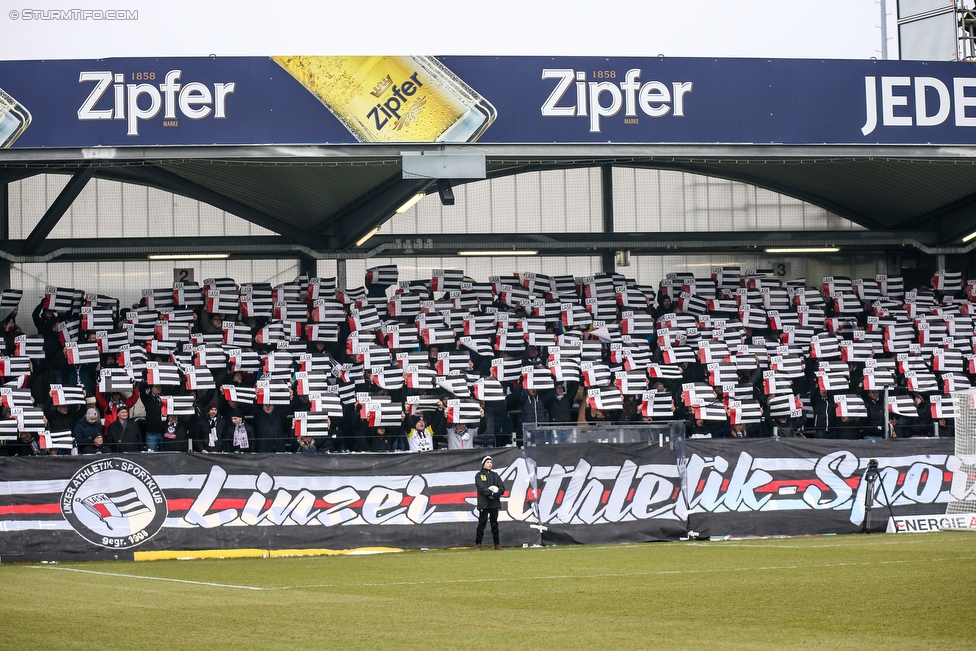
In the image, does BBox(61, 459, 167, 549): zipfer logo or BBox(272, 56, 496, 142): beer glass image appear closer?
BBox(61, 459, 167, 549): zipfer logo

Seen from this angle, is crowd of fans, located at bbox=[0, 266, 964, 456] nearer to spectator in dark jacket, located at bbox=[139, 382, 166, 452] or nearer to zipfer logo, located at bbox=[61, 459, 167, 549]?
spectator in dark jacket, located at bbox=[139, 382, 166, 452]

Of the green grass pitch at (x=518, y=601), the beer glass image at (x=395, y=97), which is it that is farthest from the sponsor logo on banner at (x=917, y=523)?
the beer glass image at (x=395, y=97)

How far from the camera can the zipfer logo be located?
20.0 metres

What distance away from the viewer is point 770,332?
30312mm

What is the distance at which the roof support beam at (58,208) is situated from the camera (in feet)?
82.9

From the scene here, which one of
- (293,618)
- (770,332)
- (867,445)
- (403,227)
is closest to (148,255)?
(403,227)

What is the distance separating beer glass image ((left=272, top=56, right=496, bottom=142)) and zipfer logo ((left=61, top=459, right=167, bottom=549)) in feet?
25.5

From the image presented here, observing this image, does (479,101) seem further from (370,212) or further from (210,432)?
(210,432)

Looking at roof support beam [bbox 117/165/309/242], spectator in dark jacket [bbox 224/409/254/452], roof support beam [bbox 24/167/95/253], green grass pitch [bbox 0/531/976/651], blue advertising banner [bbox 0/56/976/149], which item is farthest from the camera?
roof support beam [bbox 117/165/309/242]

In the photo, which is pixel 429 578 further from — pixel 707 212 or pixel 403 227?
pixel 707 212

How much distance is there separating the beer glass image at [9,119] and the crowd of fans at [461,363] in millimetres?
4544

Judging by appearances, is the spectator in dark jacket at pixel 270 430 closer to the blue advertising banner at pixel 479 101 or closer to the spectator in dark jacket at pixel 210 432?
the spectator in dark jacket at pixel 210 432

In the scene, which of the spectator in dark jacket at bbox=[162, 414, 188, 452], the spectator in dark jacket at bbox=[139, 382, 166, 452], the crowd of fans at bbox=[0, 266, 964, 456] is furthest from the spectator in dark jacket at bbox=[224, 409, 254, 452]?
the spectator in dark jacket at bbox=[139, 382, 166, 452]

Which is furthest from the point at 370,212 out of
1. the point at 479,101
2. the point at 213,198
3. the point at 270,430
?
the point at 270,430
